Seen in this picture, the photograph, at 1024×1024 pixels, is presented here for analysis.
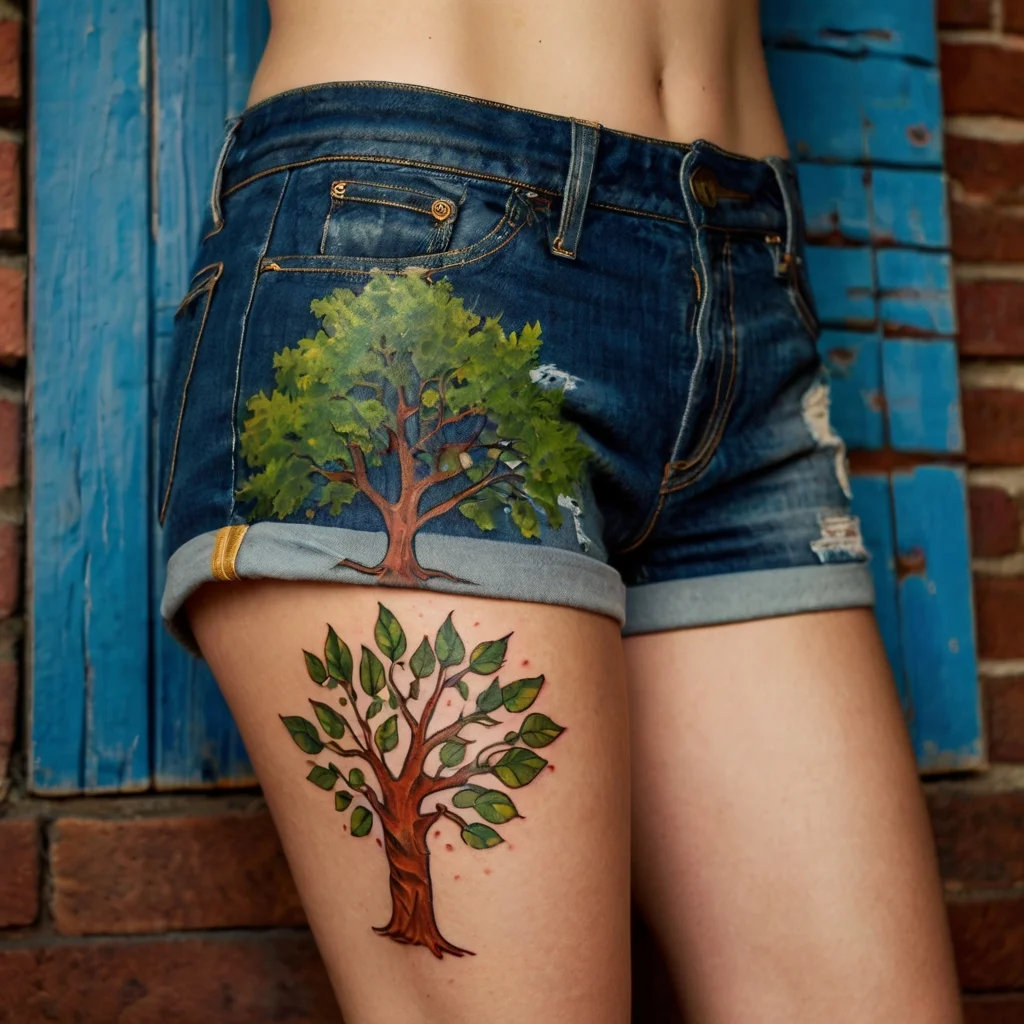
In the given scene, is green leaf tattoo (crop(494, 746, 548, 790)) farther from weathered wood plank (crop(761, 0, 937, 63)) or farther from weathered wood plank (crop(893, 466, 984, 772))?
weathered wood plank (crop(761, 0, 937, 63))

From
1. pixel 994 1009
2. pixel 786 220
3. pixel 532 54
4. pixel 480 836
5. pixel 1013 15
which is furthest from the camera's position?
pixel 1013 15

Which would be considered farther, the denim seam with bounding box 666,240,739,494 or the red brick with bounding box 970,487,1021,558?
the red brick with bounding box 970,487,1021,558

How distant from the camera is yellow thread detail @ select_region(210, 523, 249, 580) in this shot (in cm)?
65

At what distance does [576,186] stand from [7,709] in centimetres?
80

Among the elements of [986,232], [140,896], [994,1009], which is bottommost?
[994,1009]

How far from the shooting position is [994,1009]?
1.20m

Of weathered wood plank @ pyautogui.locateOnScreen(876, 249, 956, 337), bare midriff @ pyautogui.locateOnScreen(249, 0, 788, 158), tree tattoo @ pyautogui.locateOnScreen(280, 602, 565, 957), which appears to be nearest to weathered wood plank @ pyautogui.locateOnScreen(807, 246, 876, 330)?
weathered wood plank @ pyautogui.locateOnScreen(876, 249, 956, 337)

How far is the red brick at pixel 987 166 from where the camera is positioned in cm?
129

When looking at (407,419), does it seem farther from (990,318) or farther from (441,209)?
(990,318)

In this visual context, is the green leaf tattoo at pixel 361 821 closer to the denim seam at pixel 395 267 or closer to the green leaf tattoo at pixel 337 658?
the green leaf tattoo at pixel 337 658

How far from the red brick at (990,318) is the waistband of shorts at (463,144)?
2.11ft

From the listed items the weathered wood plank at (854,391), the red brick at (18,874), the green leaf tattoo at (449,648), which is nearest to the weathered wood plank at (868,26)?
the weathered wood plank at (854,391)

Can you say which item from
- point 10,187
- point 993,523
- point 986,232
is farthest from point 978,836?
point 10,187

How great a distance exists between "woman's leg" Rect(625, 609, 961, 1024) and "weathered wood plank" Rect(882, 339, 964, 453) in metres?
0.42
